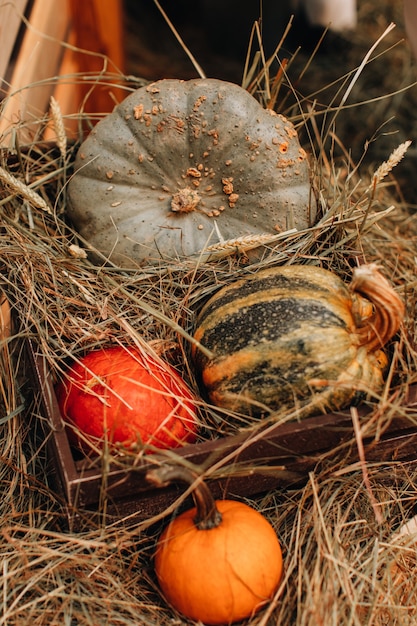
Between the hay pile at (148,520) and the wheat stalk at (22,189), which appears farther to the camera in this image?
the wheat stalk at (22,189)

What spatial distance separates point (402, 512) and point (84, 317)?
3.42ft

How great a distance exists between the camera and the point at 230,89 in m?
2.09

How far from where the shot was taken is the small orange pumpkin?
62.3 inches

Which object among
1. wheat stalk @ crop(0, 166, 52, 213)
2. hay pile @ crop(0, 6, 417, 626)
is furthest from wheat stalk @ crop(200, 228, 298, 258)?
wheat stalk @ crop(0, 166, 52, 213)

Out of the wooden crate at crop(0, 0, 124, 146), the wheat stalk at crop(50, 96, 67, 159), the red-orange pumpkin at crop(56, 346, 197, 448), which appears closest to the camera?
the red-orange pumpkin at crop(56, 346, 197, 448)

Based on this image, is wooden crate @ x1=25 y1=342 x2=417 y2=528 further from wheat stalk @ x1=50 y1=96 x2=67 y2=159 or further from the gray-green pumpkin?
wheat stalk @ x1=50 y1=96 x2=67 y2=159

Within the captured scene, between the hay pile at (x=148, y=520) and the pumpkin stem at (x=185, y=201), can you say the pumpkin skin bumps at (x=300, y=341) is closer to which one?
the hay pile at (x=148, y=520)

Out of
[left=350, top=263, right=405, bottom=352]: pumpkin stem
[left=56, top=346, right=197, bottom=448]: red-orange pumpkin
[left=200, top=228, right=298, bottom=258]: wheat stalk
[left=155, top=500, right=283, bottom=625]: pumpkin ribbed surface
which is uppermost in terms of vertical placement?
[left=350, top=263, right=405, bottom=352]: pumpkin stem

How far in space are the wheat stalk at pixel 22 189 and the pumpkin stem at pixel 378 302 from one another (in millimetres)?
942

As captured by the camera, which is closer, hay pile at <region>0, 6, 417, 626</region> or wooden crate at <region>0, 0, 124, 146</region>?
hay pile at <region>0, 6, 417, 626</region>

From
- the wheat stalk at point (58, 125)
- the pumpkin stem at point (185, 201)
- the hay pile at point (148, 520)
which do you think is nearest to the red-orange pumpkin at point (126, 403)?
the hay pile at point (148, 520)

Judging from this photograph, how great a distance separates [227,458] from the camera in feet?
5.45

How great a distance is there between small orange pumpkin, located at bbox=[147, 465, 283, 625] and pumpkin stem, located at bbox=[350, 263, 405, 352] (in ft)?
1.81

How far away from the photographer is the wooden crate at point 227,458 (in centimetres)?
164
